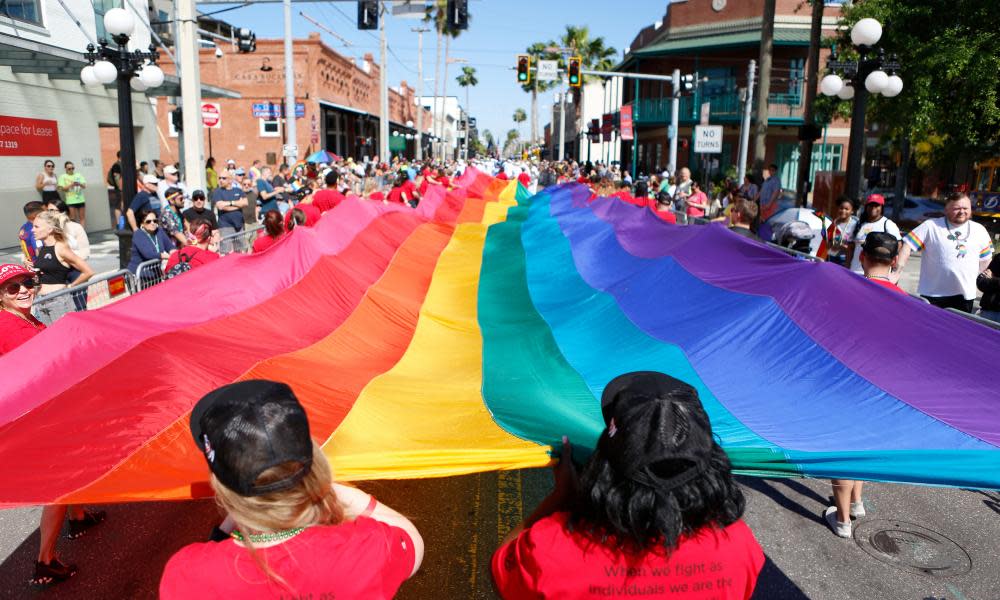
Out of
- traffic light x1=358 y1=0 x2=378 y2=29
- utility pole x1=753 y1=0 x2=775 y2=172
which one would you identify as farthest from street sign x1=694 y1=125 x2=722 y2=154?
traffic light x1=358 y1=0 x2=378 y2=29

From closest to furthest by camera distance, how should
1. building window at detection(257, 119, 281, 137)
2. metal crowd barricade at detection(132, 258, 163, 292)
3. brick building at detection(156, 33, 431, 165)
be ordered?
metal crowd barricade at detection(132, 258, 163, 292) → brick building at detection(156, 33, 431, 165) → building window at detection(257, 119, 281, 137)

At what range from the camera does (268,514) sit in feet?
6.70

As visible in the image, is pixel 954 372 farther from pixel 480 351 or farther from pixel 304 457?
pixel 304 457

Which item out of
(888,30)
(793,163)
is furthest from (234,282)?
(793,163)

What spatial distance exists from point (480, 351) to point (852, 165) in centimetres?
1172

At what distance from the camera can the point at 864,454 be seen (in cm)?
323

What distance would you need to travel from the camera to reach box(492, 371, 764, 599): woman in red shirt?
2.02 meters

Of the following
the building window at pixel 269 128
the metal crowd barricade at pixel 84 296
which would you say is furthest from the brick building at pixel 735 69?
the metal crowd barricade at pixel 84 296

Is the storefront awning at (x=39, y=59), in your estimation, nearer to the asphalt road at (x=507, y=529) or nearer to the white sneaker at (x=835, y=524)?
the asphalt road at (x=507, y=529)

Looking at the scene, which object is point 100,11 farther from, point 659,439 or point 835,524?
point 659,439

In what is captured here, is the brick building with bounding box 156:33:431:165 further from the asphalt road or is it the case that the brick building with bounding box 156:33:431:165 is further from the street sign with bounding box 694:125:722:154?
the asphalt road

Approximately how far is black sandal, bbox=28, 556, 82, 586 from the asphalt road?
0.17 ft

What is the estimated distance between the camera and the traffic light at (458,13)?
854 inches

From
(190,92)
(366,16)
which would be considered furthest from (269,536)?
(366,16)
